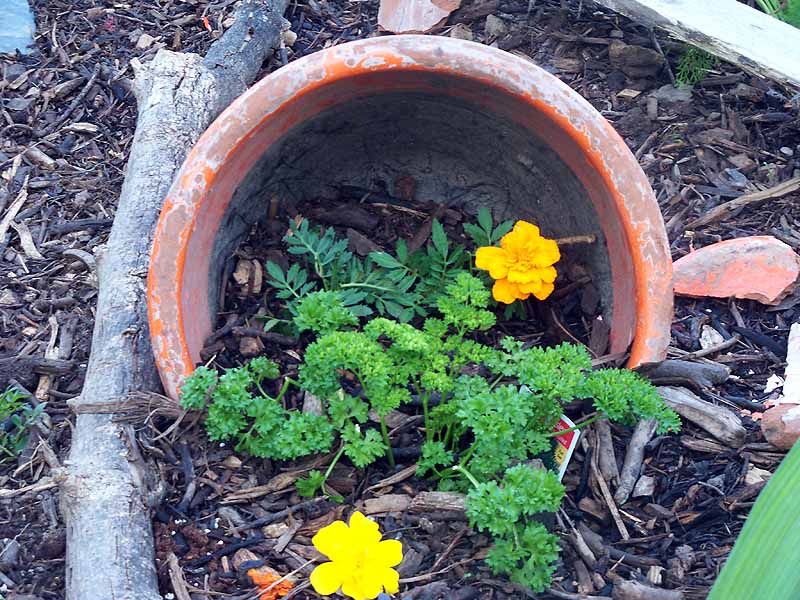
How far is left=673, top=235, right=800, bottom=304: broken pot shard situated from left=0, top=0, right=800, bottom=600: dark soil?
4 centimetres

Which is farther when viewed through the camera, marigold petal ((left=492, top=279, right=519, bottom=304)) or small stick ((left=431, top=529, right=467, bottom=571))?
marigold petal ((left=492, top=279, right=519, bottom=304))

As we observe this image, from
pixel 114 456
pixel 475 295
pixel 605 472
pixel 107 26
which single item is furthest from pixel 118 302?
pixel 107 26

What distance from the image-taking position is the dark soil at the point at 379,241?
4.79 ft

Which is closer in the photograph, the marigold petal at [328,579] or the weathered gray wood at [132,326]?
the marigold petal at [328,579]

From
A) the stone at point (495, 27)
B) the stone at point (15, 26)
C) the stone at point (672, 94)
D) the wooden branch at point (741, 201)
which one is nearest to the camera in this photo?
the wooden branch at point (741, 201)

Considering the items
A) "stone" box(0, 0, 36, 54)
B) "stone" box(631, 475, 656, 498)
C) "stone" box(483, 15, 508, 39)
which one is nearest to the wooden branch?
"stone" box(631, 475, 656, 498)

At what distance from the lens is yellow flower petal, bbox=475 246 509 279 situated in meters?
1.72

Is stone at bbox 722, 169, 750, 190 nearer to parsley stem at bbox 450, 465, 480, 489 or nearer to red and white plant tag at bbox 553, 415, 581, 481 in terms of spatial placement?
red and white plant tag at bbox 553, 415, 581, 481

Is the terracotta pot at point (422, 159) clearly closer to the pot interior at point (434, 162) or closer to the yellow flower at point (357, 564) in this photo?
the pot interior at point (434, 162)

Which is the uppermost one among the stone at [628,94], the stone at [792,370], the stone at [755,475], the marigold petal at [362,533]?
the stone at [628,94]

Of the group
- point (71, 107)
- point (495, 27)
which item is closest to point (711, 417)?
point (495, 27)

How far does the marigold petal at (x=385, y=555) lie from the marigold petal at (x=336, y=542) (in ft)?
0.11

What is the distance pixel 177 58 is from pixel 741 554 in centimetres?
200

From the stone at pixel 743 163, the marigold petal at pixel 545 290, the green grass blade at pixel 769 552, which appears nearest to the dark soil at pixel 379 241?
the stone at pixel 743 163
